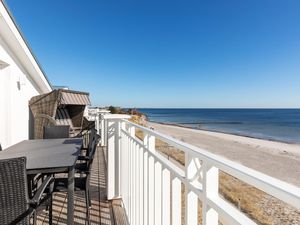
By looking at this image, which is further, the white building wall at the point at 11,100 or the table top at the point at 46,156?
the white building wall at the point at 11,100

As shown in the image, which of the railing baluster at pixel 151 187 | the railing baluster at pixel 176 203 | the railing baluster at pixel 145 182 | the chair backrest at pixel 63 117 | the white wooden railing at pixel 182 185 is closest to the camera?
the white wooden railing at pixel 182 185

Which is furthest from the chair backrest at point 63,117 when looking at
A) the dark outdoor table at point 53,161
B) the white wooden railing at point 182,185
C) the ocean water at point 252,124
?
the ocean water at point 252,124

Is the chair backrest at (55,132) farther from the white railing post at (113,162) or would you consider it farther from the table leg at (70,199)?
Result: the table leg at (70,199)

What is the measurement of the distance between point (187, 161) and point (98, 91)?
23.3m

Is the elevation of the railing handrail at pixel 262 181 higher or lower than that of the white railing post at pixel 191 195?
higher

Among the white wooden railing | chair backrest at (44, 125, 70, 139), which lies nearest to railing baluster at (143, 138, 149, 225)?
the white wooden railing

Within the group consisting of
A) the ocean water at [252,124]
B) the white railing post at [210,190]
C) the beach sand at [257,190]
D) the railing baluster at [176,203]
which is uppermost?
the white railing post at [210,190]

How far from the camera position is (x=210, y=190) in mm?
775

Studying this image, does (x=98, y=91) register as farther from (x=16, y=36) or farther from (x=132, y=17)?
(x=16, y=36)

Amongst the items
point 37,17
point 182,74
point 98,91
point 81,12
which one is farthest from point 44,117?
point 182,74

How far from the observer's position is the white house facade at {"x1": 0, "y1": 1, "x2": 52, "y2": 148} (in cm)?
362

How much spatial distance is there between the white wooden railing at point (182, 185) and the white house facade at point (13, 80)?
235cm

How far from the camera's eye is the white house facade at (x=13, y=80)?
362 cm

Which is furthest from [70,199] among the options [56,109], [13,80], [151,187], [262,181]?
[56,109]
